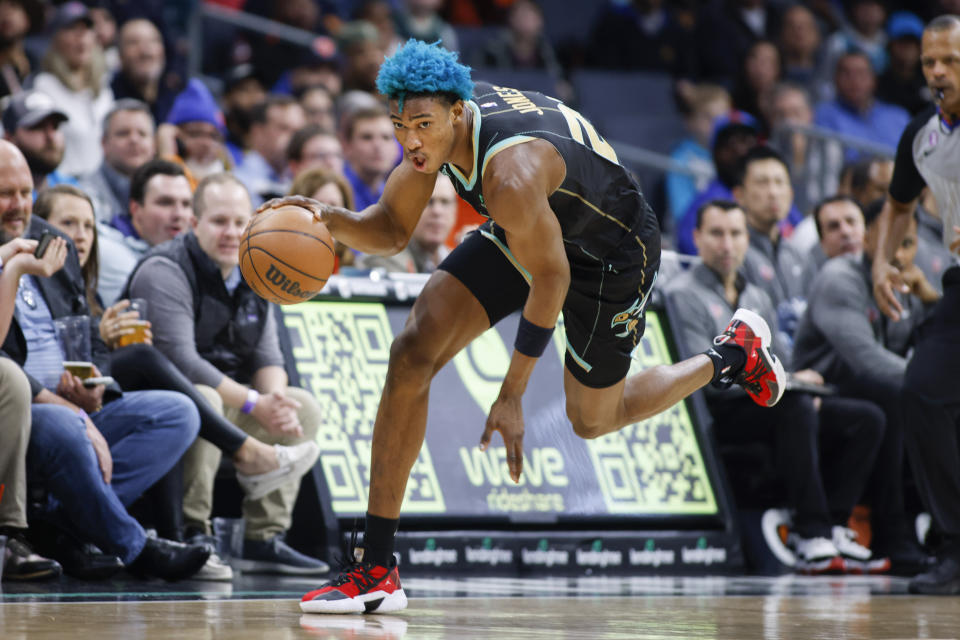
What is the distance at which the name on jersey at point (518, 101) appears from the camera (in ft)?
15.8

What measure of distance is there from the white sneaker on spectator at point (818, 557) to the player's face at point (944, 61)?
2.67 metres

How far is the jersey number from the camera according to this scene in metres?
4.86

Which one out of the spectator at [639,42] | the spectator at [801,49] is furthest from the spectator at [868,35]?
the spectator at [639,42]

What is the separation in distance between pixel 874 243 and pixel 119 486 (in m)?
4.45

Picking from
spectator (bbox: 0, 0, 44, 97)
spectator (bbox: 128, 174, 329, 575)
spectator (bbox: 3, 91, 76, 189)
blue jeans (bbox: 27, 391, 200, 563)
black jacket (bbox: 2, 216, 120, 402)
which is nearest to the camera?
blue jeans (bbox: 27, 391, 200, 563)

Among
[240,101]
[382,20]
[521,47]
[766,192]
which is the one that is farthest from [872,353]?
[521,47]

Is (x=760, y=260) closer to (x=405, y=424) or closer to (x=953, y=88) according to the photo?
(x=953, y=88)

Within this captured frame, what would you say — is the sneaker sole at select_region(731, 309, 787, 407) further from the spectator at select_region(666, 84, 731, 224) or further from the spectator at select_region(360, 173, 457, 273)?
the spectator at select_region(666, 84, 731, 224)

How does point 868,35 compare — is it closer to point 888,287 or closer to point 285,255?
point 888,287

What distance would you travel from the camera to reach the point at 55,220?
6.53 metres

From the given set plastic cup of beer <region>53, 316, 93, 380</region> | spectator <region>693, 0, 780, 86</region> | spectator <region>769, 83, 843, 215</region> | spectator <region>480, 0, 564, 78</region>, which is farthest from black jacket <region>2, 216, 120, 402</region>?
spectator <region>693, 0, 780, 86</region>

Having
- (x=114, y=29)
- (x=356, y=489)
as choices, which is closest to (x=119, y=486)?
(x=356, y=489)

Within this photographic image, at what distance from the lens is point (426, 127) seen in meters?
4.51

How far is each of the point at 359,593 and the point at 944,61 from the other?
11.7ft
